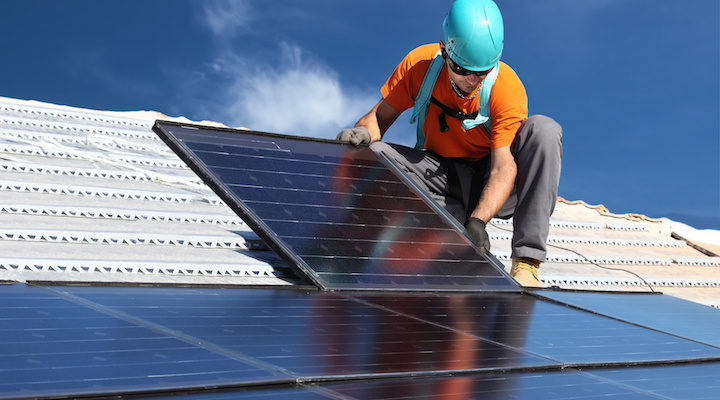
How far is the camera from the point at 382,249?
3725mm

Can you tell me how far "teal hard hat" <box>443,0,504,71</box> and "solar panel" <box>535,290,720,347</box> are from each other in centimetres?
130

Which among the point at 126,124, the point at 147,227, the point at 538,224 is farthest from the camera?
the point at 126,124

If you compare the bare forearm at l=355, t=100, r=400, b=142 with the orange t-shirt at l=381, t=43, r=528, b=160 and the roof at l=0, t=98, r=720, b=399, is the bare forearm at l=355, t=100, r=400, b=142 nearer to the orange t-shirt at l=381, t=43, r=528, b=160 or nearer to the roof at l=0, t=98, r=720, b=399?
the orange t-shirt at l=381, t=43, r=528, b=160

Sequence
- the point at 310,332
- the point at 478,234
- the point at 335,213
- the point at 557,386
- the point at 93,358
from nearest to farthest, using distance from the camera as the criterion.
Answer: the point at 93,358, the point at 557,386, the point at 310,332, the point at 335,213, the point at 478,234

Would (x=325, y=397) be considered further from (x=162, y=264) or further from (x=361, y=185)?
(x=361, y=185)

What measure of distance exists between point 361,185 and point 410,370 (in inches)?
81.7

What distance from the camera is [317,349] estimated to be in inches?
89.6

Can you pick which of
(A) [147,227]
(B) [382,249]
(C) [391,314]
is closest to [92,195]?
(A) [147,227]

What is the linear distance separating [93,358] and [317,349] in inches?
24.7

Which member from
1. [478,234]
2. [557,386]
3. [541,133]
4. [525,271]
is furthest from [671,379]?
[541,133]

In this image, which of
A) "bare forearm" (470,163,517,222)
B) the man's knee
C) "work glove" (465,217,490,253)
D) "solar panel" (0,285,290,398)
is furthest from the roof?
the man's knee

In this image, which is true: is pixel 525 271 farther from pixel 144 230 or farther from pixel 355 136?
pixel 144 230

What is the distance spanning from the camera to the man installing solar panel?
445 cm

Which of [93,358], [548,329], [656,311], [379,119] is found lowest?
[93,358]
